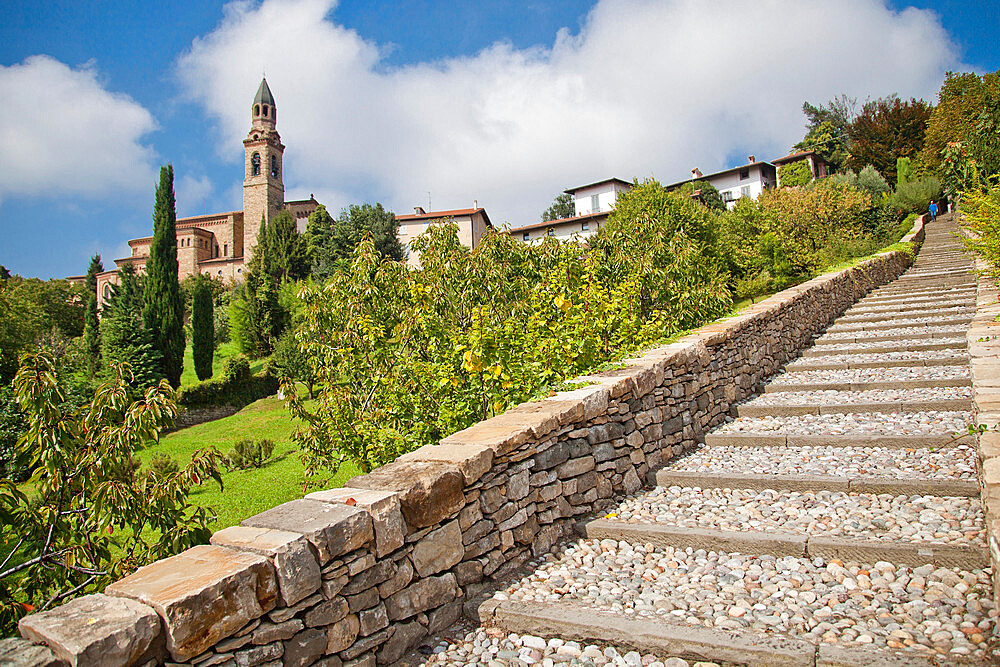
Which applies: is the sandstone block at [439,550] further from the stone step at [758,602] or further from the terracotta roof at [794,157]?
the terracotta roof at [794,157]

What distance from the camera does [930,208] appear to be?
34.1 metres

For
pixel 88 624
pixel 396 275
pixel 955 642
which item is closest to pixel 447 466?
pixel 88 624

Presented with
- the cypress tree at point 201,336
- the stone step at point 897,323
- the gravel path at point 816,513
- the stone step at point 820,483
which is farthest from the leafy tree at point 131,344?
the gravel path at point 816,513

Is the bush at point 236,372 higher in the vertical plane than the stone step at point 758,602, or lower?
lower

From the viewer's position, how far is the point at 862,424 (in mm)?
5602

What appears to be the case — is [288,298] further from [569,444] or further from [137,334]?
[569,444]

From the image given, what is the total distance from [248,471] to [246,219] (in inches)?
2105

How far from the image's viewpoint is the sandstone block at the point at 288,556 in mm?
2299

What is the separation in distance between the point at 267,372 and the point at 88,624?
2874cm

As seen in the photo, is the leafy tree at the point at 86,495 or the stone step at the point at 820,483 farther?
the stone step at the point at 820,483

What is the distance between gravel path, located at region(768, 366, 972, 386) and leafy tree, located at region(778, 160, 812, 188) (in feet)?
126

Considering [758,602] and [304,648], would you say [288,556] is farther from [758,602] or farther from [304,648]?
[758,602]

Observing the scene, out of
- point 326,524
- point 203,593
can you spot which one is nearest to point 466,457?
point 326,524

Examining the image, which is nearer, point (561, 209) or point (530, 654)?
point (530, 654)
